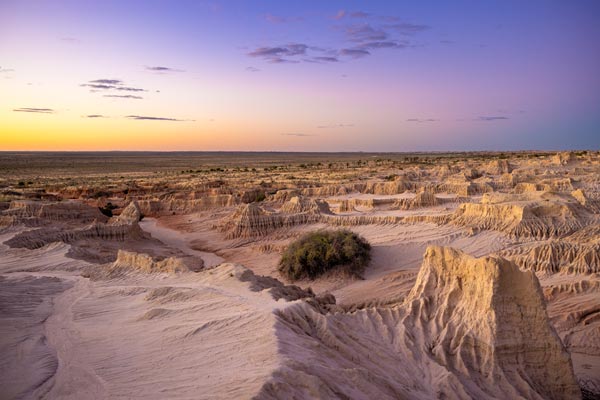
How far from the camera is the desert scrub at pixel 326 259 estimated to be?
2030cm

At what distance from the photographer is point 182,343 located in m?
8.51

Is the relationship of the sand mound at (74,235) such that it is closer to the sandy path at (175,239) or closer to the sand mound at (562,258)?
the sandy path at (175,239)

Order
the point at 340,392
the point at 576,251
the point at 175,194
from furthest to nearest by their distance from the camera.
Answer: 1. the point at 175,194
2. the point at 576,251
3. the point at 340,392

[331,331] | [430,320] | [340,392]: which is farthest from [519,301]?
[340,392]

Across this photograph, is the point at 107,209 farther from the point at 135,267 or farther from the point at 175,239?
the point at 135,267

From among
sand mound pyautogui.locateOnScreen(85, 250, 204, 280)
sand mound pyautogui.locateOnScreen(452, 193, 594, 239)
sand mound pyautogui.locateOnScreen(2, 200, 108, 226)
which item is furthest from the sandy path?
sand mound pyautogui.locateOnScreen(452, 193, 594, 239)

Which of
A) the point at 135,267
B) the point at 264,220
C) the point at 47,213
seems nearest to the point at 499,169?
the point at 264,220

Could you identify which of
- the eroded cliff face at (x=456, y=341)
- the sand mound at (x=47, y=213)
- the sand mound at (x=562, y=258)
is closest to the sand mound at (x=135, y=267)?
the eroded cliff face at (x=456, y=341)

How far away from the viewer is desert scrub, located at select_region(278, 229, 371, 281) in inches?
799

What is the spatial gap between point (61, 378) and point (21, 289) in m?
6.15

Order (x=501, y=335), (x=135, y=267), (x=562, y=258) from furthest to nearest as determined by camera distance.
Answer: (x=562, y=258)
(x=135, y=267)
(x=501, y=335)

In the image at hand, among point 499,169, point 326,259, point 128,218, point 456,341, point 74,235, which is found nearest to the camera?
point 456,341

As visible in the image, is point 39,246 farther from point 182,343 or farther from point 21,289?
point 182,343

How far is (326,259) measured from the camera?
803 inches
